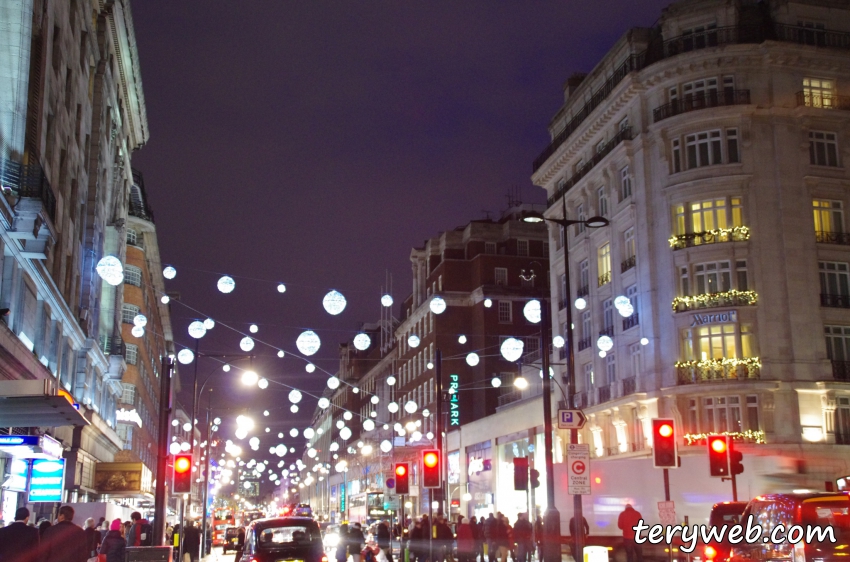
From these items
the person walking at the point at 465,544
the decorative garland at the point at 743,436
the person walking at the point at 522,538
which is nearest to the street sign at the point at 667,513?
the person walking at the point at 465,544

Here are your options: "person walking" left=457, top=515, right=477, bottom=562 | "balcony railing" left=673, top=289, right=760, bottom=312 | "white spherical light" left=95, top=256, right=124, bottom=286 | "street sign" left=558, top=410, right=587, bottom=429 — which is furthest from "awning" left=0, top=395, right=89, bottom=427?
"balcony railing" left=673, top=289, right=760, bottom=312

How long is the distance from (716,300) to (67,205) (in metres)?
27.6

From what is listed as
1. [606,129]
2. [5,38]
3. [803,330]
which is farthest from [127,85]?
[803,330]

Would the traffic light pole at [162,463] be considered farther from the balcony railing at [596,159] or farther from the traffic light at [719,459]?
the balcony railing at [596,159]

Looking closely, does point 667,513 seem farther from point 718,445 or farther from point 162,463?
point 162,463

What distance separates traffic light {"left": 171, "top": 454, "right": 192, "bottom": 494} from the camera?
27359 millimetres

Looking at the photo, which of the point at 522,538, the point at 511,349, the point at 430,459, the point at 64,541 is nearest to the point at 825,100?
the point at 511,349

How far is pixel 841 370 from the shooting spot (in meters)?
41.7

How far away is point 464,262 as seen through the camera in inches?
3108

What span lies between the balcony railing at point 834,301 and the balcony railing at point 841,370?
2.58 m

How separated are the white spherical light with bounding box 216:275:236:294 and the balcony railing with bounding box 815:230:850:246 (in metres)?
27.7

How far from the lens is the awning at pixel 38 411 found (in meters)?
16.0

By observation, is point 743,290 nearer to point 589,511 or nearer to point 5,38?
point 589,511

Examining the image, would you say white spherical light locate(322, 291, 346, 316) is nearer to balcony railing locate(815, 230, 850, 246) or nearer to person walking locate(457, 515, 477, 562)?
person walking locate(457, 515, 477, 562)
